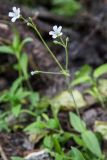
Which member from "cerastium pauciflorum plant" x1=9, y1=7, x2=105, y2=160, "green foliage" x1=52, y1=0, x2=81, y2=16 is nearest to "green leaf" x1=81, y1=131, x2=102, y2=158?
"cerastium pauciflorum plant" x1=9, y1=7, x2=105, y2=160

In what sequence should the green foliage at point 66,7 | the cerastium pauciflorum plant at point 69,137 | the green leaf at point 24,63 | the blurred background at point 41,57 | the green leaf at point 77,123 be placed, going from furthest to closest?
the green foliage at point 66,7 < the green leaf at point 24,63 < the blurred background at point 41,57 < the green leaf at point 77,123 < the cerastium pauciflorum plant at point 69,137

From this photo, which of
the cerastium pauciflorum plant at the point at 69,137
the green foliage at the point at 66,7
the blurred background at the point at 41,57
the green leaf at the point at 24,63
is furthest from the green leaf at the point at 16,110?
the green foliage at the point at 66,7

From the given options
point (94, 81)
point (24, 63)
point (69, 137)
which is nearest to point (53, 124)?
point (69, 137)

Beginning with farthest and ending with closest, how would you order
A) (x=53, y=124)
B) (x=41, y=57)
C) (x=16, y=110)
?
(x=41, y=57) < (x=16, y=110) < (x=53, y=124)

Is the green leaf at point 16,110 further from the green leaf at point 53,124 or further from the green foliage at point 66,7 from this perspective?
the green foliage at point 66,7

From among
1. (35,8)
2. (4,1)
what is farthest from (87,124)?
(35,8)

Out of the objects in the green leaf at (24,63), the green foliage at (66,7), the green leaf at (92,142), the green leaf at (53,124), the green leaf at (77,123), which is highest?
the green foliage at (66,7)

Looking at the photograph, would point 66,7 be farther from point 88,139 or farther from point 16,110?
point 88,139

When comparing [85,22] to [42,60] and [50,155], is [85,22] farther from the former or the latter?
[50,155]
